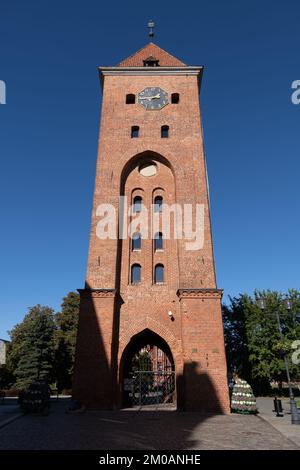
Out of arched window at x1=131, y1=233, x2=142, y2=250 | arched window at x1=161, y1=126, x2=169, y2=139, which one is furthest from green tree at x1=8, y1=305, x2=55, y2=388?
arched window at x1=161, y1=126, x2=169, y2=139

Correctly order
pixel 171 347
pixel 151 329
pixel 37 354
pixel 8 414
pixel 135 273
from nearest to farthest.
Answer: pixel 8 414, pixel 171 347, pixel 151 329, pixel 135 273, pixel 37 354

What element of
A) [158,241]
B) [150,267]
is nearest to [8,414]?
[150,267]

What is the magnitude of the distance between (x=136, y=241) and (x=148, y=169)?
14.6ft

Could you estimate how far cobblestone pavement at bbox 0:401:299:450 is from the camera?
26.8 ft

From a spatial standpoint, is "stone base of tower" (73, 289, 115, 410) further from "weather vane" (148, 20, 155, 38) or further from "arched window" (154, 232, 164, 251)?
"weather vane" (148, 20, 155, 38)

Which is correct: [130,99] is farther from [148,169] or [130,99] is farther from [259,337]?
[259,337]

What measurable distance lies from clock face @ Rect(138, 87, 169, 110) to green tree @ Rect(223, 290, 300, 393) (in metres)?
16.0

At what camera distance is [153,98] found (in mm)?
21656

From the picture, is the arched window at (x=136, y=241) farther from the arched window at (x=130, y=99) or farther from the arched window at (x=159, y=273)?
→ the arched window at (x=130, y=99)

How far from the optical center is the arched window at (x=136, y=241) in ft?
59.2

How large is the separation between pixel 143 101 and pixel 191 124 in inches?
137

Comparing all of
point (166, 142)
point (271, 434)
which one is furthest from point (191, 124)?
point (271, 434)

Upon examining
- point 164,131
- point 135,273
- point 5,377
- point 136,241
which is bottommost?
point 5,377

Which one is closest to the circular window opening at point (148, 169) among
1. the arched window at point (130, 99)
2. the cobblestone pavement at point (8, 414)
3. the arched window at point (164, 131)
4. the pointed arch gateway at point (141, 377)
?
the arched window at point (164, 131)
